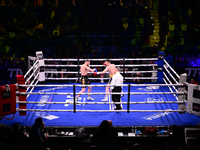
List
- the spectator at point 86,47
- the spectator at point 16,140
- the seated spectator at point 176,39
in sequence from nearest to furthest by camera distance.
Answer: the spectator at point 16,140 < the spectator at point 86,47 < the seated spectator at point 176,39

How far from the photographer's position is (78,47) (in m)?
11.8

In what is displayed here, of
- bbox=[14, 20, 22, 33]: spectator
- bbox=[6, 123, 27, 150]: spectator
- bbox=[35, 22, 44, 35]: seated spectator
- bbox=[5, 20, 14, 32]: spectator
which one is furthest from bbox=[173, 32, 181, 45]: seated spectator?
bbox=[6, 123, 27, 150]: spectator

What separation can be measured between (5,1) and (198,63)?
10.9 m

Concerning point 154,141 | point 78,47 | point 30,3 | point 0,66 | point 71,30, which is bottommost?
point 154,141

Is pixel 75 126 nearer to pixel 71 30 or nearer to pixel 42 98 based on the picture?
pixel 42 98

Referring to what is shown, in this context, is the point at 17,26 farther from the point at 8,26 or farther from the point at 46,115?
the point at 46,115

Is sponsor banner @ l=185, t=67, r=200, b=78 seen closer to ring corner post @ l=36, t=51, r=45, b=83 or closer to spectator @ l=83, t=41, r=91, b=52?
spectator @ l=83, t=41, r=91, b=52

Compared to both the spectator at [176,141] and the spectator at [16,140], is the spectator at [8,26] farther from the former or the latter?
the spectator at [176,141]

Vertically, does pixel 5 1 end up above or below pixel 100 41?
above

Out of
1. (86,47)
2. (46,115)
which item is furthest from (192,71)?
(46,115)

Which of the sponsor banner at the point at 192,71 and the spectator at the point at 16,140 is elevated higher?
the sponsor banner at the point at 192,71

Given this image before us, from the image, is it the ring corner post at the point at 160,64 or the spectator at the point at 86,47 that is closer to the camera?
the ring corner post at the point at 160,64

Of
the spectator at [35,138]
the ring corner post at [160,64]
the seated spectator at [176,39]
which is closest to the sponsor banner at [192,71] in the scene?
the ring corner post at [160,64]

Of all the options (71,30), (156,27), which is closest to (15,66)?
(71,30)
